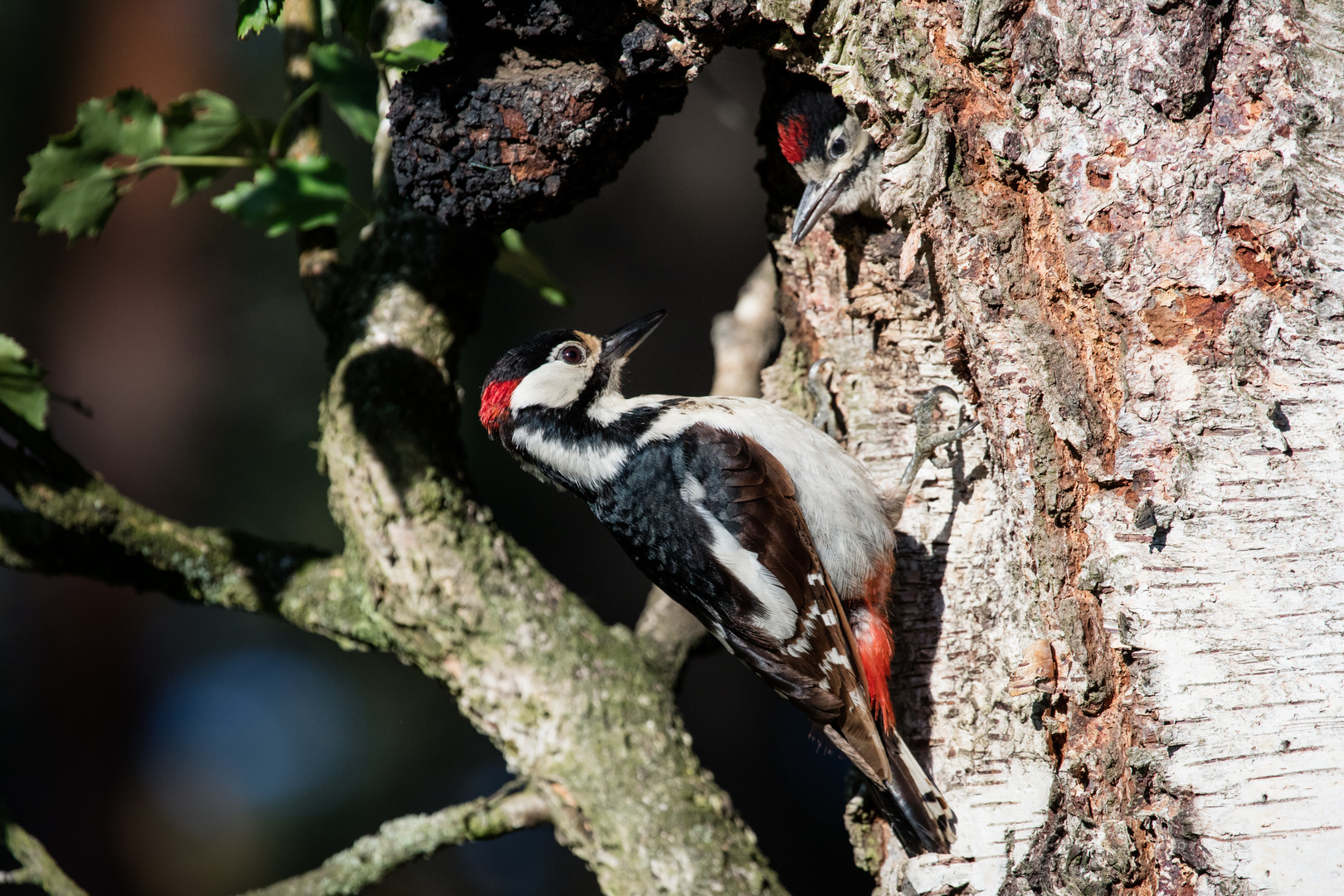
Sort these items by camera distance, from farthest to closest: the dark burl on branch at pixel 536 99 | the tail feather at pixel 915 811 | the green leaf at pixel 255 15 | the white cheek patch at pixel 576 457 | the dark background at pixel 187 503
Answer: the dark background at pixel 187 503
the white cheek patch at pixel 576 457
the tail feather at pixel 915 811
the dark burl on branch at pixel 536 99
the green leaf at pixel 255 15

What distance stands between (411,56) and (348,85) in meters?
0.38

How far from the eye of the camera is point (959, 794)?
71.1 inches

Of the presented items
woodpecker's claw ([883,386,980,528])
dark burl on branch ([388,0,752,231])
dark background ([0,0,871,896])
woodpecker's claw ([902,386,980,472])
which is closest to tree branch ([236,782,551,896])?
woodpecker's claw ([883,386,980,528])

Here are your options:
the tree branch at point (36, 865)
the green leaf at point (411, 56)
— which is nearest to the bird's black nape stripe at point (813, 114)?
the green leaf at point (411, 56)

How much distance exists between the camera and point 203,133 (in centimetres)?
212

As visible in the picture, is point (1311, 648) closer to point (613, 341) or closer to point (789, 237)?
point (789, 237)

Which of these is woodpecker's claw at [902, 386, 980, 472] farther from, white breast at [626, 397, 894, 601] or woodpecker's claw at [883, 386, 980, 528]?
white breast at [626, 397, 894, 601]

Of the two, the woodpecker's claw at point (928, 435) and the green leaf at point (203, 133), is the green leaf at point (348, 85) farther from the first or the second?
the woodpecker's claw at point (928, 435)

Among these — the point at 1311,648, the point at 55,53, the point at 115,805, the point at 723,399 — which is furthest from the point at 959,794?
the point at 55,53

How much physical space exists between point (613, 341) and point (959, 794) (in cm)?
119

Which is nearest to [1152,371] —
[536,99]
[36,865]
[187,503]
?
[536,99]

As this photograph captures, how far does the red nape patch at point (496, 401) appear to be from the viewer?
7.29ft

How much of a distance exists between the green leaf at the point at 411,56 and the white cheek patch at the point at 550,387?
67 cm

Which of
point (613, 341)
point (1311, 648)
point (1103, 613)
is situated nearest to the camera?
point (1311, 648)
